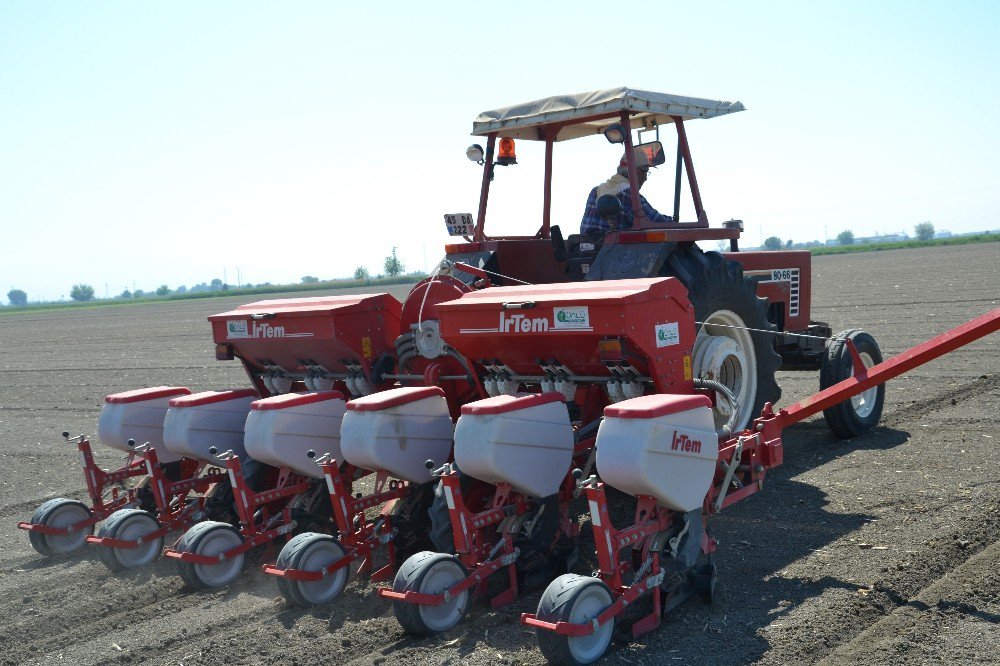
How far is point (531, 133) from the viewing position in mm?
7035

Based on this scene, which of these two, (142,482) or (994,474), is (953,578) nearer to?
(994,474)

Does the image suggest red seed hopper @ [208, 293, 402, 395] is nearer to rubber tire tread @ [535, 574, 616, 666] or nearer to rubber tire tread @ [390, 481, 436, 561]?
rubber tire tread @ [390, 481, 436, 561]

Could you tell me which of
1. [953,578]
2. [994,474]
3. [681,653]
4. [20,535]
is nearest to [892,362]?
[994,474]

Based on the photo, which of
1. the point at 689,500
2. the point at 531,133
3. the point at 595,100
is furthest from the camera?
the point at 531,133

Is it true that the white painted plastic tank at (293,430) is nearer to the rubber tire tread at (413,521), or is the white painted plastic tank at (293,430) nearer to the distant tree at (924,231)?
the rubber tire tread at (413,521)

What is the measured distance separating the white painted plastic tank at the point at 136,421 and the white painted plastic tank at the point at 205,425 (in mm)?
325

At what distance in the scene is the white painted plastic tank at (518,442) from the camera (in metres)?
4.34

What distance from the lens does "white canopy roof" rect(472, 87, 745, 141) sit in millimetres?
5941

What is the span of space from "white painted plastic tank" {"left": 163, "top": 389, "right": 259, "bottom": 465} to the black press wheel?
419 cm

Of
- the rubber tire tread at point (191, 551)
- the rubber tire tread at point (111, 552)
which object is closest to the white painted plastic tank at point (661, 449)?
the rubber tire tread at point (191, 551)

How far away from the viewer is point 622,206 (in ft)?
20.4

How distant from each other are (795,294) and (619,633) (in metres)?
4.79

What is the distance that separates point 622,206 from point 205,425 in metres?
2.97

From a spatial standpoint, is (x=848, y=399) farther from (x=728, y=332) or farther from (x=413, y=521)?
(x=413, y=521)
